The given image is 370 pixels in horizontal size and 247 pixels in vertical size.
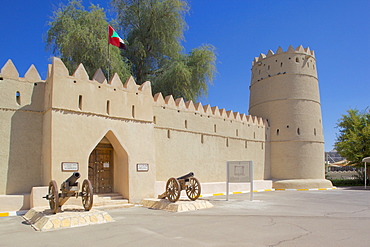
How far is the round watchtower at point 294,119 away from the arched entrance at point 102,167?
37.9ft

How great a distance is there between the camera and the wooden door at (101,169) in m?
12.8

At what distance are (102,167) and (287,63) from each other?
1417 cm

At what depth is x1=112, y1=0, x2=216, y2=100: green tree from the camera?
73.6ft

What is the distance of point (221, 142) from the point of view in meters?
18.2

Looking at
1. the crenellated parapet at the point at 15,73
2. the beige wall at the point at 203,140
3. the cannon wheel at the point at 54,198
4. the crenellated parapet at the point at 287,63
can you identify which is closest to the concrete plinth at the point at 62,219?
the cannon wheel at the point at 54,198

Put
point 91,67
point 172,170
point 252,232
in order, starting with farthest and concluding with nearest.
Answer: point 91,67 < point 172,170 < point 252,232

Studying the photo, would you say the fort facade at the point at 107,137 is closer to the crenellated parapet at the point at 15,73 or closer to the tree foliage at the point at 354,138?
the crenellated parapet at the point at 15,73

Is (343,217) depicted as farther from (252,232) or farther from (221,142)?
(221,142)

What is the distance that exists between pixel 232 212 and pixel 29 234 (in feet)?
18.9

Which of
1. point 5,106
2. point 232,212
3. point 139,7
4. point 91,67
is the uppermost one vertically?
point 139,7

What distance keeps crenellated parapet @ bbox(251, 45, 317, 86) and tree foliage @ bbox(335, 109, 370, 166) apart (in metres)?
6.15

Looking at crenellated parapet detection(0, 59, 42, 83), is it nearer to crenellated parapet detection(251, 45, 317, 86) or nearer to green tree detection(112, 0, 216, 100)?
green tree detection(112, 0, 216, 100)

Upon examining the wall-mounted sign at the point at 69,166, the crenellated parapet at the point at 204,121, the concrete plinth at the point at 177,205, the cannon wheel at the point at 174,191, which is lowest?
the concrete plinth at the point at 177,205

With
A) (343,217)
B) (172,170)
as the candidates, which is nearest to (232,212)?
(343,217)
